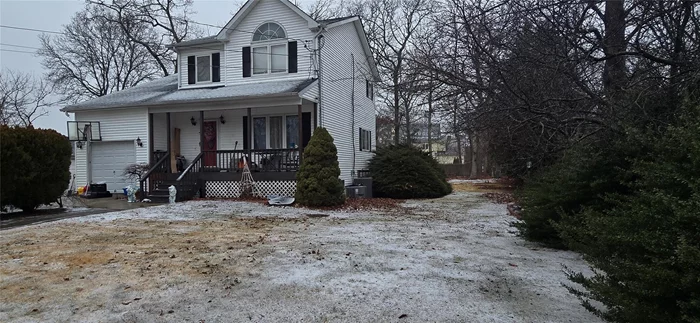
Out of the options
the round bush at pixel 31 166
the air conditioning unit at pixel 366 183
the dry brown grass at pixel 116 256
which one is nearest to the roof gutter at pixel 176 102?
the round bush at pixel 31 166

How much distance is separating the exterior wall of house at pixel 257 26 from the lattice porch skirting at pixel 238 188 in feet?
12.8

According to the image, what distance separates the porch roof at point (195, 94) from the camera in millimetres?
13195

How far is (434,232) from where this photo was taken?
7.58 m

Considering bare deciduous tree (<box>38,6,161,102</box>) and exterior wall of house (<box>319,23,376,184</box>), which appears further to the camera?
bare deciduous tree (<box>38,6,161,102</box>)

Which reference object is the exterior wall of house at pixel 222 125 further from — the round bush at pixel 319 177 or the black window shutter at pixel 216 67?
the round bush at pixel 319 177

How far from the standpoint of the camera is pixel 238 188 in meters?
13.8

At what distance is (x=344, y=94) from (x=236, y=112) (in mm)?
4422

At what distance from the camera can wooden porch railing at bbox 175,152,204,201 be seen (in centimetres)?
1298

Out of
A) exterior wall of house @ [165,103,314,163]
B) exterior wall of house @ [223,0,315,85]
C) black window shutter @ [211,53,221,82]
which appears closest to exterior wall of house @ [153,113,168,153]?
exterior wall of house @ [165,103,314,163]

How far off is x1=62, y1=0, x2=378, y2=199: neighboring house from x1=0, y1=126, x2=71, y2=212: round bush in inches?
124

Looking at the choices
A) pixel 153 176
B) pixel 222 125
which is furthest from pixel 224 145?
pixel 153 176

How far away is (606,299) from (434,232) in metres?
4.86

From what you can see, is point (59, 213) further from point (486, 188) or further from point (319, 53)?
point (486, 188)

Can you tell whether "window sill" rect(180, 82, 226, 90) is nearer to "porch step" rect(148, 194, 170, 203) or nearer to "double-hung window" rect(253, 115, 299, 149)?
"double-hung window" rect(253, 115, 299, 149)
